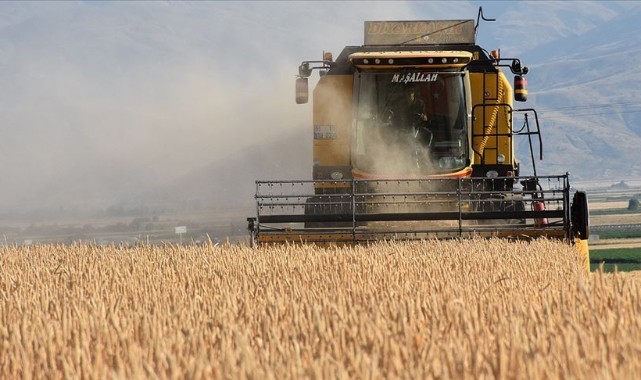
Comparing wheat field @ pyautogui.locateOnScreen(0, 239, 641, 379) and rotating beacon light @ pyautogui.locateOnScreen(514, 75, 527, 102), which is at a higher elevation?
rotating beacon light @ pyautogui.locateOnScreen(514, 75, 527, 102)

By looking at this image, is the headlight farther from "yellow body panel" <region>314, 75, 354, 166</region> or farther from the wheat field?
the wheat field

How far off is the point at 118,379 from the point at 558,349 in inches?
74.3

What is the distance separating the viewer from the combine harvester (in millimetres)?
13680

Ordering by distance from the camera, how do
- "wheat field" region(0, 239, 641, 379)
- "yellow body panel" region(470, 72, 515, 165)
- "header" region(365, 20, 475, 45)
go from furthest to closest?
"header" region(365, 20, 475, 45) < "yellow body panel" region(470, 72, 515, 165) < "wheat field" region(0, 239, 641, 379)

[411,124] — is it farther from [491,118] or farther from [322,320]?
[322,320]

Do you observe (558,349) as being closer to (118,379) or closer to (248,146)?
(118,379)

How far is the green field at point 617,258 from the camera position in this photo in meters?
54.6

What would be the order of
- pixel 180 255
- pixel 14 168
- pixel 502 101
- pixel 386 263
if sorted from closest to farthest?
pixel 386 263, pixel 180 255, pixel 502 101, pixel 14 168

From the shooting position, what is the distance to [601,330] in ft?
18.8

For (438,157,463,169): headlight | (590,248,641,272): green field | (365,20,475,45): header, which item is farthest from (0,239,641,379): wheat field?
(590,248,641,272): green field

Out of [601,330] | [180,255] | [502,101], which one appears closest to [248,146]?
[502,101]

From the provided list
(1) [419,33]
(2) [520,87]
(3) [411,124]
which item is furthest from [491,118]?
(1) [419,33]

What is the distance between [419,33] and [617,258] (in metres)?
47.7

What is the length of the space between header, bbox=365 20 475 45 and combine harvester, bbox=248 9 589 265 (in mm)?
84
